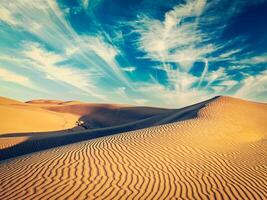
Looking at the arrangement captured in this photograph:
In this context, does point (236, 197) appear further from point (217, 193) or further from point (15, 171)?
point (15, 171)

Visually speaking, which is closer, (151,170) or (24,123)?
(151,170)

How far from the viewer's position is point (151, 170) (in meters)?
8.12

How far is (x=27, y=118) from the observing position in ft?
94.4

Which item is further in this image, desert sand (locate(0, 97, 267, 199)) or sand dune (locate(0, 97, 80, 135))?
sand dune (locate(0, 97, 80, 135))

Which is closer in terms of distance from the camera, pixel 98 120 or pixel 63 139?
pixel 63 139

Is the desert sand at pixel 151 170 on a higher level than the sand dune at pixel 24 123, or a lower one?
lower

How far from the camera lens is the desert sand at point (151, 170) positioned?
6.43m

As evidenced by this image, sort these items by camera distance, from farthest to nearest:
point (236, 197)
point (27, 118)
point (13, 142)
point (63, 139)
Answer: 1. point (27, 118)
2. point (63, 139)
3. point (13, 142)
4. point (236, 197)

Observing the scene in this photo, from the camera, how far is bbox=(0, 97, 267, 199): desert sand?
6.43m

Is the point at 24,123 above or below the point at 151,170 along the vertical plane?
above

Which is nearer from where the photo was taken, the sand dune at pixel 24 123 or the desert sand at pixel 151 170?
the desert sand at pixel 151 170

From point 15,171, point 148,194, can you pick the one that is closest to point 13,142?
point 15,171

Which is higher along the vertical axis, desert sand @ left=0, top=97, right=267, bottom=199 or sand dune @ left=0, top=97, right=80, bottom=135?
sand dune @ left=0, top=97, right=80, bottom=135

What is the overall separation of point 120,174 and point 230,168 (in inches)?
161
